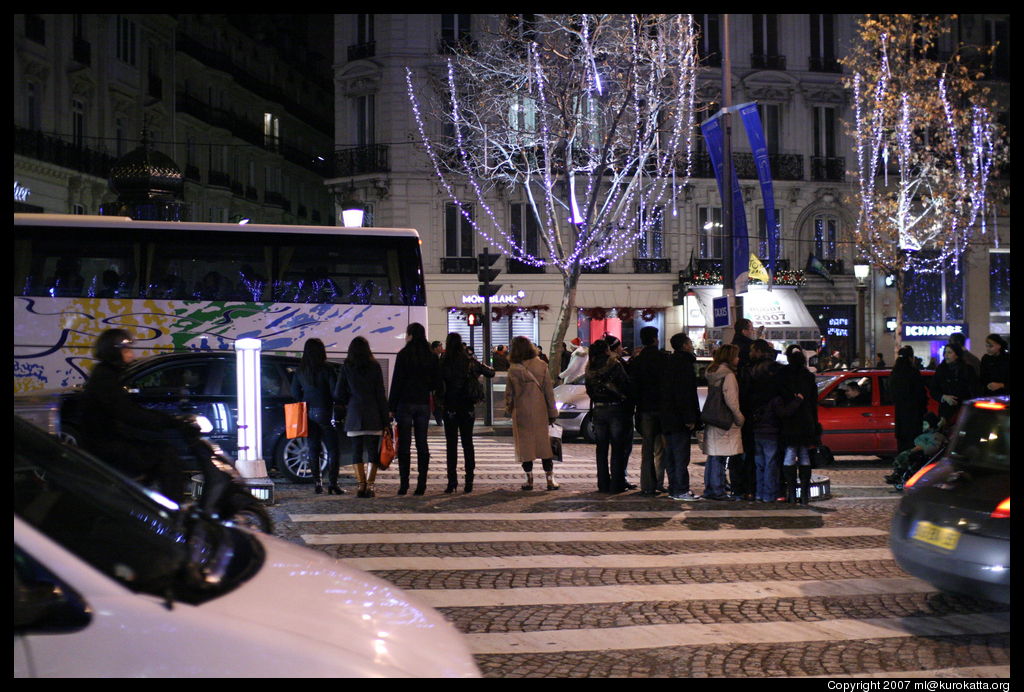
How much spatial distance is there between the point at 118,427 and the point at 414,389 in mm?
4663

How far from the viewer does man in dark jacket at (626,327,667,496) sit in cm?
1235

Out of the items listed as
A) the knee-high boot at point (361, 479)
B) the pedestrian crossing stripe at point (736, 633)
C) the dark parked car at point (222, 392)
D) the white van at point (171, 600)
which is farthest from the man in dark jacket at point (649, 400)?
the white van at point (171, 600)

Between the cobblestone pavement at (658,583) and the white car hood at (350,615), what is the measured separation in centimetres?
209

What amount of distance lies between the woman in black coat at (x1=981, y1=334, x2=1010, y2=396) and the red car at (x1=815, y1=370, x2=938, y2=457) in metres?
2.18

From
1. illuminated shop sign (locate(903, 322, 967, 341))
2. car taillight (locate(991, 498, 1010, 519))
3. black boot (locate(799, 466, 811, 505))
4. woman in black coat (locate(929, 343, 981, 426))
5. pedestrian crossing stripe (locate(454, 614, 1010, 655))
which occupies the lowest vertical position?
pedestrian crossing stripe (locate(454, 614, 1010, 655))

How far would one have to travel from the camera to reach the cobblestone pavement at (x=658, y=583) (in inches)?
243

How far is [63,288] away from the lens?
64.5 ft

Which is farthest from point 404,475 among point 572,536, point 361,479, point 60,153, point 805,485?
point 60,153

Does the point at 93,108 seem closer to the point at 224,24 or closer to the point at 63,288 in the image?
the point at 224,24

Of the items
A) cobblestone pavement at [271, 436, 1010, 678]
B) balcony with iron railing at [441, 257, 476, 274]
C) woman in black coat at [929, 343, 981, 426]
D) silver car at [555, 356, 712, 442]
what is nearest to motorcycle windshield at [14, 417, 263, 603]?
cobblestone pavement at [271, 436, 1010, 678]

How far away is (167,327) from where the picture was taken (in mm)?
19922

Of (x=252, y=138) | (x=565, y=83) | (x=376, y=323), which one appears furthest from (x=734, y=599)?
(x=252, y=138)

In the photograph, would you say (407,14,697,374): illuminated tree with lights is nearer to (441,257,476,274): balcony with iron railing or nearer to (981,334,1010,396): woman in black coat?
(441,257,476,274): balcony with iron railing

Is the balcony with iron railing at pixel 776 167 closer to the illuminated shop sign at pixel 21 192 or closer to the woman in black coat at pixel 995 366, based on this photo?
the illuminated shop sign at pixel 21 192
